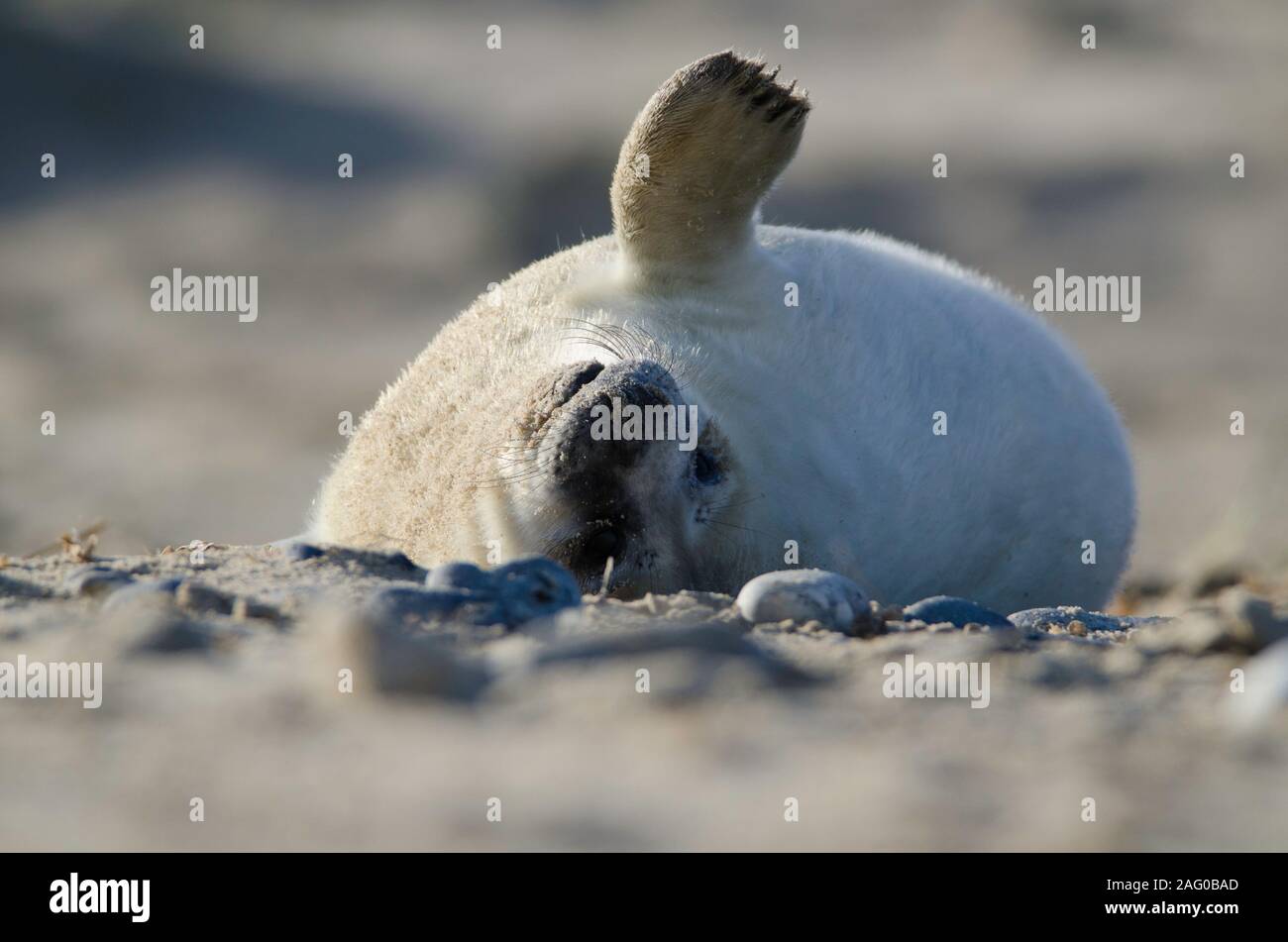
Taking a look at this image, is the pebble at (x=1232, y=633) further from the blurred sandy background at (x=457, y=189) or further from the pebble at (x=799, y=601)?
the blurred sandy background at (x=457, y=189)

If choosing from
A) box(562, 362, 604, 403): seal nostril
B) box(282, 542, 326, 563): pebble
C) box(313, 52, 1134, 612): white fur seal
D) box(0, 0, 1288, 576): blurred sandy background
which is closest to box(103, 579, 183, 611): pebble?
box(282, 542, 326, 563): pebble

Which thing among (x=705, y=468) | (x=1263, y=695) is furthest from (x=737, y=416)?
(x=1263, y=695)

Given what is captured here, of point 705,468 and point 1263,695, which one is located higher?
point 705,468

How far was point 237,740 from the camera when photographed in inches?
89.7

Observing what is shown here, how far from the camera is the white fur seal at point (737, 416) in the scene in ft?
12.1

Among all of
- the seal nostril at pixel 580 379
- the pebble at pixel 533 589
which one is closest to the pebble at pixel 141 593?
the pebble at pixel 533 589

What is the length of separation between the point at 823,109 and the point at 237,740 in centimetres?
1570

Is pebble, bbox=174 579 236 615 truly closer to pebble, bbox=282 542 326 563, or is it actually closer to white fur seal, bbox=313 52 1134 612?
pebble, bbox=282 542 326 563

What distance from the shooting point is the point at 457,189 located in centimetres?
1573

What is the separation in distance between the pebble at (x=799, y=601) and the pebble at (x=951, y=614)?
0.23m

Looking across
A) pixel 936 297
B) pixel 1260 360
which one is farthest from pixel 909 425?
pixel 1260 360

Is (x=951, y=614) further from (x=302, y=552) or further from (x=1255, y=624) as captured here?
(x=302, y=552)

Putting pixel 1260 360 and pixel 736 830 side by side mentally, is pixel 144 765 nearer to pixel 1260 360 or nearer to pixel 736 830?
pixel 736 830

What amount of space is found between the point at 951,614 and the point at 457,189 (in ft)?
42.1
